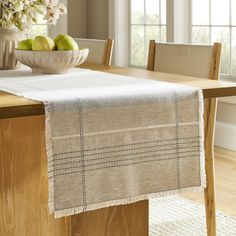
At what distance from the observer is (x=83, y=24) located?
585cm

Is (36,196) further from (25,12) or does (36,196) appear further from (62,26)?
(62,26)

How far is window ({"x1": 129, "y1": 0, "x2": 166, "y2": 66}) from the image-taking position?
5160 mm

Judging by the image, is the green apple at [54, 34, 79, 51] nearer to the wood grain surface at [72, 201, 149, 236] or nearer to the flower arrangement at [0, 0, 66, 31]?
the flower arrangement at [0, 0, 66, 31]

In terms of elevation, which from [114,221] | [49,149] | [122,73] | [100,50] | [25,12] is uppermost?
[25,12]

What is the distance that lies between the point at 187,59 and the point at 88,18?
312 cm

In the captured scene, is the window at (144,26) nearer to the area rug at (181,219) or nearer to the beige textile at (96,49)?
the beige textile at (96,49)

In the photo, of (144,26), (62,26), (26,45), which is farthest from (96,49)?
(62,26)

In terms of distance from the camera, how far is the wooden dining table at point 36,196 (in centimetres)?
215

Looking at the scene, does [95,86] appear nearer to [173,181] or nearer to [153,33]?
[173,181]

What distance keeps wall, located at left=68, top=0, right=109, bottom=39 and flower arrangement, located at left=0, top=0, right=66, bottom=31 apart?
3.03 meters

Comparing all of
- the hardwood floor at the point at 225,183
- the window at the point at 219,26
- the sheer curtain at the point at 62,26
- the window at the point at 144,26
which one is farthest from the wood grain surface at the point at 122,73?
the sheer curtain at the point at 62,26

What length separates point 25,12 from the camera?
2.62m

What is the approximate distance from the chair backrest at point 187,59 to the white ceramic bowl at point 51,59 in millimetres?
572

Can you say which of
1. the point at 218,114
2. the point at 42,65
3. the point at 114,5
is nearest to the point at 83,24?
the point at 114,5
